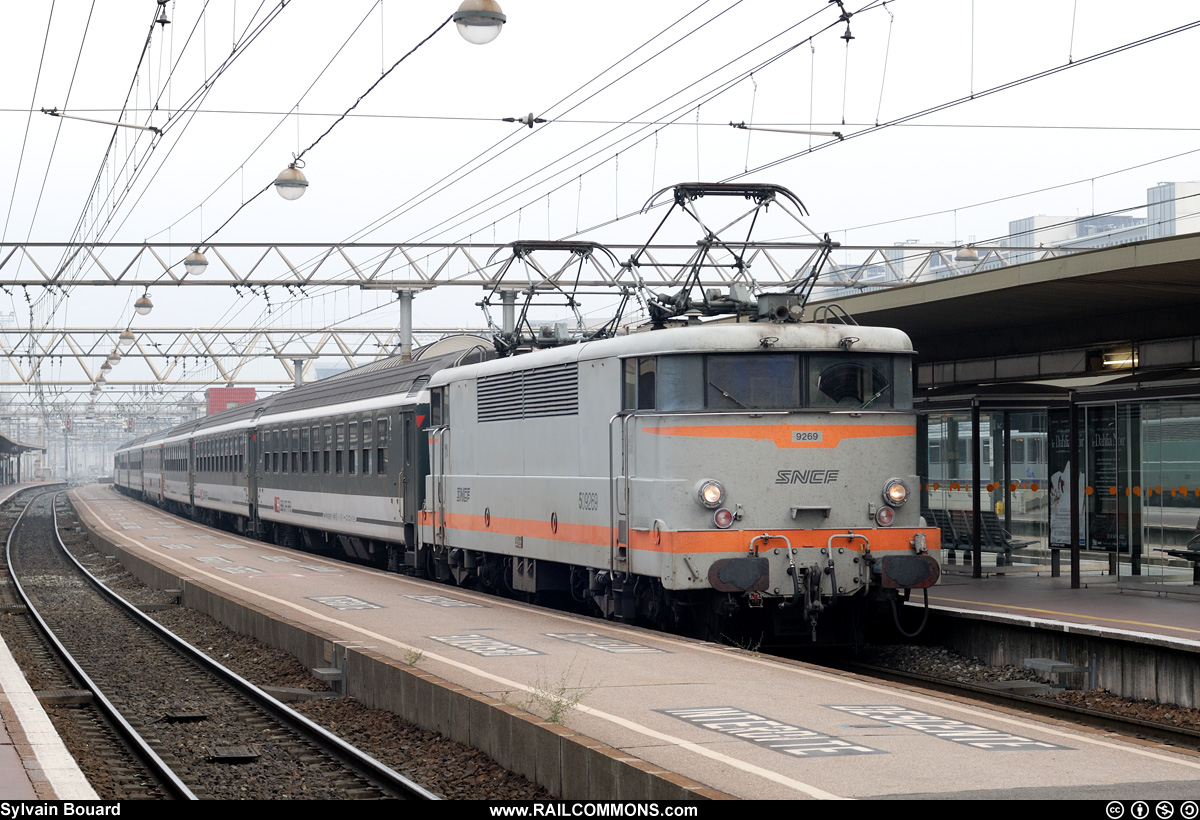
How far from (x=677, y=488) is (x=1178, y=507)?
6558mm

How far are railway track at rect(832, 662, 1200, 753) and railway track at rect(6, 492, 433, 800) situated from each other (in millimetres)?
4446

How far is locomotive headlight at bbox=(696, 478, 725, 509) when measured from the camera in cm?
1262

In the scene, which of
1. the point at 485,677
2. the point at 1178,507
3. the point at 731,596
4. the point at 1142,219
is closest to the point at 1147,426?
the point at 1178,507

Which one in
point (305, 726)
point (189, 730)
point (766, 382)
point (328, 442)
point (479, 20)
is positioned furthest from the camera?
point (328, 442)

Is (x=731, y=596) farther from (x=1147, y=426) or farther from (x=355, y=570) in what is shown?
(x=355, y=570)

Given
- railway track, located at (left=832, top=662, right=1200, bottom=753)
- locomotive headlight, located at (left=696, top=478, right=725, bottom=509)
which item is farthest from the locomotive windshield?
railway track, located at (left=832, top=662, right=1200, bottom=753)

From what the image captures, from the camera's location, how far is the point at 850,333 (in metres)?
13.5

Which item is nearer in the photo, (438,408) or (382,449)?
(438,408)

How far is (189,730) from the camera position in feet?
38.8

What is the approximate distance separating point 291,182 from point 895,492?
12658mm

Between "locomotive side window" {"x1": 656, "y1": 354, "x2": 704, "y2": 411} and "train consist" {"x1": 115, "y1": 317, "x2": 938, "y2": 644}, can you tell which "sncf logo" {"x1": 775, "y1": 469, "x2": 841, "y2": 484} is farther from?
"locomotive side window" {"x1": 656, "y1": 354, "x2": 704, "y2": 411}

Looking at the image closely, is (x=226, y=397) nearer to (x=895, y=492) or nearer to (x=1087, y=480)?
(x=1087, y=480)

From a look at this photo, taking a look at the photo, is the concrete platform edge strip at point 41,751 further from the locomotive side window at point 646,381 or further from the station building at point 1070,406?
the station building at point 1070,406

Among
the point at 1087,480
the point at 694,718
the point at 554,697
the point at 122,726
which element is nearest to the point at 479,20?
the point at 554,697
